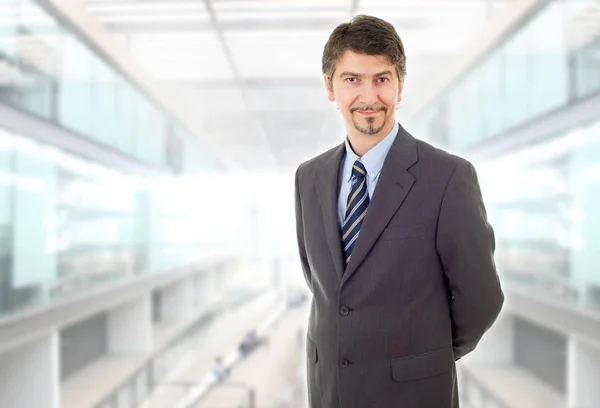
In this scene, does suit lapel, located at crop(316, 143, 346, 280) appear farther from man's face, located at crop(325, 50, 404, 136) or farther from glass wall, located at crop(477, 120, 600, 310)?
glass wall, located at crop(477, 120, 600, 310)

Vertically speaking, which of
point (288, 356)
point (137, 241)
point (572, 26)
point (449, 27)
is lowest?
point (288, 356)

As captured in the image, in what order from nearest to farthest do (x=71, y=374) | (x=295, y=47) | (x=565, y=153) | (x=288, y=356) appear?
1. (x=565, y=153)
2. (x=295, y=47)
3. (x=71, y=374)
4. (x=288, y=356)

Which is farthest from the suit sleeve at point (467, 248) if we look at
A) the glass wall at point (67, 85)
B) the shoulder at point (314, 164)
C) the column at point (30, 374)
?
the column at point (30, 374)

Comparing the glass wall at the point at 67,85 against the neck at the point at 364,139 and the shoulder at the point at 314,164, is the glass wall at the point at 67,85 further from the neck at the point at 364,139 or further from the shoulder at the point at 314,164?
the neck at the point at 364,139

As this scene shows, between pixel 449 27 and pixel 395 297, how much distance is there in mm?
3302

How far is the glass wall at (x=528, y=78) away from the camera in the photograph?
271 cm

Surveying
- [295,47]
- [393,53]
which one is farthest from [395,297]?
[295,47]

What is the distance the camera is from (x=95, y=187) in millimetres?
4043

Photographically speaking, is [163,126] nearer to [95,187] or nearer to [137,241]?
[137,241]

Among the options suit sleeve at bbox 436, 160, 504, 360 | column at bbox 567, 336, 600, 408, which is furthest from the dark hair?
column at bbox 567, 336, 600, 408

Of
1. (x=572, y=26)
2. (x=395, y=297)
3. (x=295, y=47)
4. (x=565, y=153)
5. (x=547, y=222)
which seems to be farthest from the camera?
(x=295, y=47)

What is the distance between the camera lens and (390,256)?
0.94 m

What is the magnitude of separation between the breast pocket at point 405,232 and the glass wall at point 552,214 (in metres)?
2.07

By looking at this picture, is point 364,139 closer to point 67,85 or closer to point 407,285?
point 407,285
